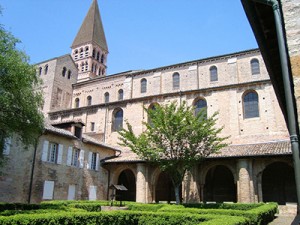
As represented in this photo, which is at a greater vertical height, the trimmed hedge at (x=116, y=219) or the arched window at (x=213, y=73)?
the arched window at (x=213, y=73)

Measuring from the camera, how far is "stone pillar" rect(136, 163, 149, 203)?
2491 centimetres

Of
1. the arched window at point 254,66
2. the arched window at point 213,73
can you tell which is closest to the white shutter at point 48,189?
the arched window at point 213,73

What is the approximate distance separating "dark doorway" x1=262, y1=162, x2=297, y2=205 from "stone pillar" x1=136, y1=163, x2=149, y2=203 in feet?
34.1

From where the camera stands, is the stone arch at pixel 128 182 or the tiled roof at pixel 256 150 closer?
the tiled roof at pixel 256 150

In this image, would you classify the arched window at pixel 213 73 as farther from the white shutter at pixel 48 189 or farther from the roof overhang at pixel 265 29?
the roof overhang at pixel 265 29

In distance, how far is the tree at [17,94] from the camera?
1339cm

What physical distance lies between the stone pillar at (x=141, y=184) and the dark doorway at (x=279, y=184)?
34.1 feet

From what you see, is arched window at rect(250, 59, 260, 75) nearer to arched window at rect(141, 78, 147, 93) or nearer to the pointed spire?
arched window at rect(141, 78, 147, 93)

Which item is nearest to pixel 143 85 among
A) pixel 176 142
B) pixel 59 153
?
pixel 176 142

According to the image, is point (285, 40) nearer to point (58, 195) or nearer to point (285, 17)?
point (285, 17)

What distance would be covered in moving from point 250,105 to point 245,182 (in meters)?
8.86

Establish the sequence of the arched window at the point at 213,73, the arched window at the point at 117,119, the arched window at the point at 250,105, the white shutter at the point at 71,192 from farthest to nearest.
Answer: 1. the arched window at the point at 117,119
2. the arched window at the point at 213,73
3. the arched window at the point at 250,105
4. the white shutter at the point at 71,192

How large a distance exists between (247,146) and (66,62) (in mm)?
27898

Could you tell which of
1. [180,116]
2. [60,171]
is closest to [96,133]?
[60,171]
